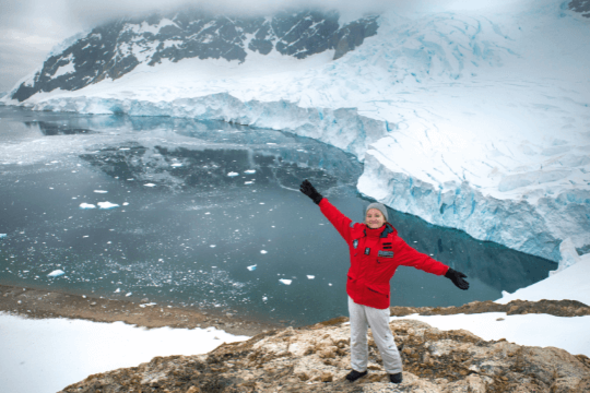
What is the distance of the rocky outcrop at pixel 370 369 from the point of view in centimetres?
216

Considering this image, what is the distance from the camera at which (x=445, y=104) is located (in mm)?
15203

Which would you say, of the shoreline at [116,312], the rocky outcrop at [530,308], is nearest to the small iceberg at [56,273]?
the shoreline at [116,312]

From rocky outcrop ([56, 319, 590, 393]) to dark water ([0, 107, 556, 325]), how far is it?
10.8ft

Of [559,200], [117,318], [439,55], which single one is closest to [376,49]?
[439,55]

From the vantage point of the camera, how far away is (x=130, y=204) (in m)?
10.8

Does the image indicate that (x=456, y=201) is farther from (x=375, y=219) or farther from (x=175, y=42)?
(x=175, y=42)

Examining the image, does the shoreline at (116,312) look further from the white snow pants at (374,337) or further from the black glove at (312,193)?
the black glove at (312,193)

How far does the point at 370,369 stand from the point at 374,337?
42 centimetres

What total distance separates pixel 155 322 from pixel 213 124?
24725mm

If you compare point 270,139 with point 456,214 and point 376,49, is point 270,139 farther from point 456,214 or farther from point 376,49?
point 456,214

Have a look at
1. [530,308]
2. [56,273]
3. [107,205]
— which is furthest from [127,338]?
[107,205]

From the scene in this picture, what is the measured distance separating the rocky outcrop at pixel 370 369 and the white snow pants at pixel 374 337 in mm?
115

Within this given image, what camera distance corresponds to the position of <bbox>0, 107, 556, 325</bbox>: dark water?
6734mm

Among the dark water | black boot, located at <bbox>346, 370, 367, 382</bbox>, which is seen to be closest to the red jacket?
black boot, located at <bbox>346, 370, 367, 382</bbox>
